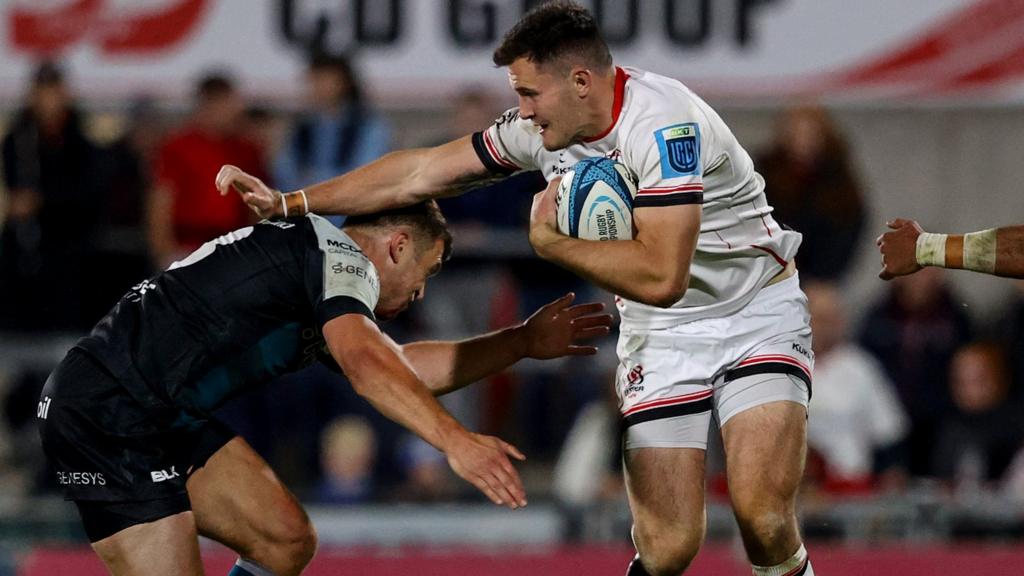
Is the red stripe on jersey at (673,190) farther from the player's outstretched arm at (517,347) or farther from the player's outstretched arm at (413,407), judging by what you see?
the player's outstretched arm at (413,407)

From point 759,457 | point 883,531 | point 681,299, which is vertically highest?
point 681,299

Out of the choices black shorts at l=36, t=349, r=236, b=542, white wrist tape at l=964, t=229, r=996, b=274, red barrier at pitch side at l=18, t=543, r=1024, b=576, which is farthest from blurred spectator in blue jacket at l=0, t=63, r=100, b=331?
white wrist tape at l=964, t=229, r=996, b=274

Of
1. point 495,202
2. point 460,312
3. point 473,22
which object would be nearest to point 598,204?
point 495,202

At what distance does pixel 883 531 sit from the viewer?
30.3ft

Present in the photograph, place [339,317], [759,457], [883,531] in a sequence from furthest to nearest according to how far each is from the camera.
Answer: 1. [883,531]
2. [759,457]
3. [339,317]

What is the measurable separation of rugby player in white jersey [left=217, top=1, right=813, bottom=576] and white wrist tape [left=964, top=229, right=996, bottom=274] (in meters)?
0.66

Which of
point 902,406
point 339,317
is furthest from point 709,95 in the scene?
point 339,317

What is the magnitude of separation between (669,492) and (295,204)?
71.4 inches

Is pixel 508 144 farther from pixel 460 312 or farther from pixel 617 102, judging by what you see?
pixel 460 312

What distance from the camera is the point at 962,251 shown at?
652cm

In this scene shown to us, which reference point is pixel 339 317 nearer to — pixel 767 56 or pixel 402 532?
pixel 402 532

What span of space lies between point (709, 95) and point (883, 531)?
11.6 feet

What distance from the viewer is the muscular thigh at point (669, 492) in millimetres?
6441

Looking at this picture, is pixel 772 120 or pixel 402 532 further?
pixel 772 120
